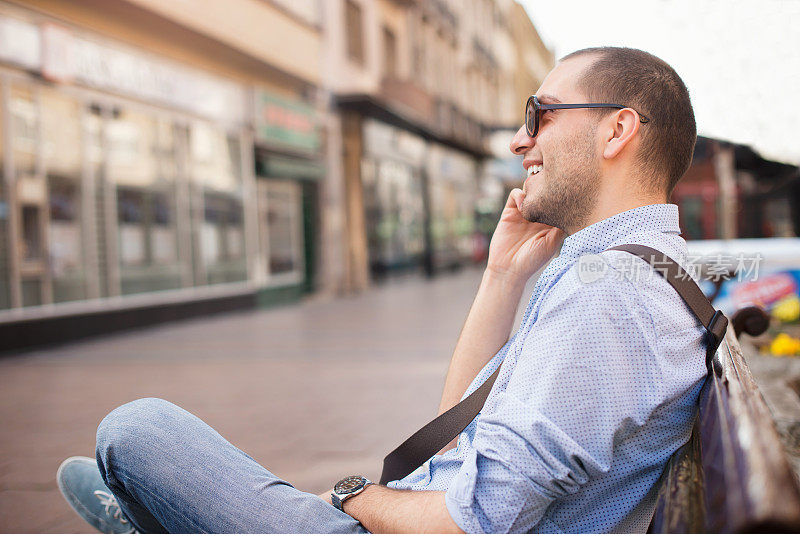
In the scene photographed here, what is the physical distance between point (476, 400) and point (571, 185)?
505 mm

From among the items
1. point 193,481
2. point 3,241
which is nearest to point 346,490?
point 193,481

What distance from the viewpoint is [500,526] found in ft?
3.76

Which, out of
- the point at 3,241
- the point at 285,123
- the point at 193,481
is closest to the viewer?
the point at 193,481

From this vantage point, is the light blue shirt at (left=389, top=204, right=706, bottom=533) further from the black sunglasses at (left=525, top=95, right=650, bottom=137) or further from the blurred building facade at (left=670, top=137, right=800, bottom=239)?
the blurred building facade at (left=670, top=137, right=800, bottom=239)

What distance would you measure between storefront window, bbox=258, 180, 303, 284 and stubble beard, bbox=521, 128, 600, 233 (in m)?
12.4

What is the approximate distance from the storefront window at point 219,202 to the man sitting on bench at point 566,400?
10.4m

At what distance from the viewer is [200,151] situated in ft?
38.0

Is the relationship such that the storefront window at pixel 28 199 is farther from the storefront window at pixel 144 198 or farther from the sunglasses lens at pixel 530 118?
the sunglasses lens at pixel 530 118

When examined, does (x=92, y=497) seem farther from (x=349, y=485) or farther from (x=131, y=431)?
(x=349, y=485)

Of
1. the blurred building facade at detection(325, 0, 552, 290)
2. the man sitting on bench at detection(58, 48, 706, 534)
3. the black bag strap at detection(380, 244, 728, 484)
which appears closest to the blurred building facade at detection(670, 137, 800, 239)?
the blurred building facade at detection(325, 0, 552, 290)

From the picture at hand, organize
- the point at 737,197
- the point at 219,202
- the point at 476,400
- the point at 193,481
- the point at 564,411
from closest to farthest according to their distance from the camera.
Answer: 1. the point at 564,411
2. the point at 193,481
3. the point at 476,400
4. the point at 219,202
5. the point at 737,197

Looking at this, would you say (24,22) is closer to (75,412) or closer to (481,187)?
(75,412)

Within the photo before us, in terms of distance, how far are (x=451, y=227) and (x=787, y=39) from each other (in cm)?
2060

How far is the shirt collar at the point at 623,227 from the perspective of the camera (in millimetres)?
1429
